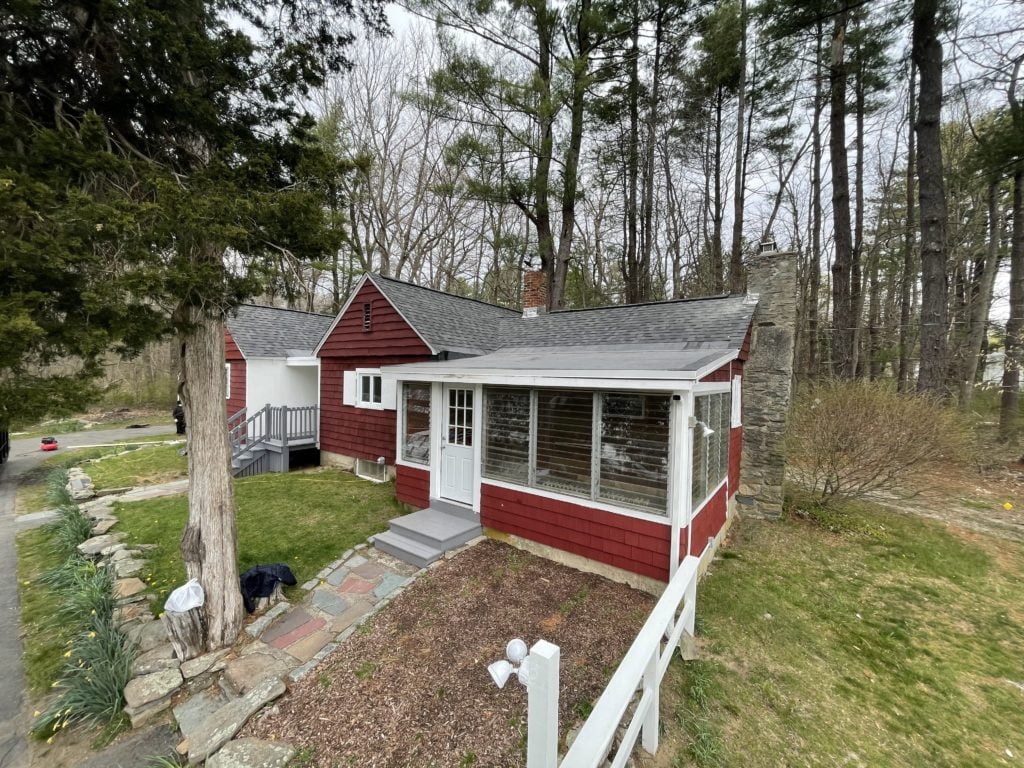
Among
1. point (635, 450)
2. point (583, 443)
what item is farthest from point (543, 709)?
point (583, 443)

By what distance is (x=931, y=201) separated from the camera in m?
9.90

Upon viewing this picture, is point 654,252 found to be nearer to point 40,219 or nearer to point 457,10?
point 457,10

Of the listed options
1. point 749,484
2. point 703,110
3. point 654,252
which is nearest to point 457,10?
point 703,110

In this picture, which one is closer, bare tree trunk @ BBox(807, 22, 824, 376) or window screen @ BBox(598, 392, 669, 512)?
window screen @ BBox(598, 392, 669, 512)

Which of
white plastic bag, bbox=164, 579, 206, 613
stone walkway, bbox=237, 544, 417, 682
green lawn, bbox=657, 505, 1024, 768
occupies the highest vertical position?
white plastic bag, bbox=164, 579, 206, 613

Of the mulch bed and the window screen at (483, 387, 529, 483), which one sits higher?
the window screen at (483, 387, 529, 483)

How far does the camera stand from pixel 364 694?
324 cm

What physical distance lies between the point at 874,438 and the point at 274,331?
16149 mm

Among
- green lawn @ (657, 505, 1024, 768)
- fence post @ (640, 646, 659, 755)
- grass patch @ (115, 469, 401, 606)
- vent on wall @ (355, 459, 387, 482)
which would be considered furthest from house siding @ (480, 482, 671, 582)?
vent on wall @ (355, 459, 387, 482)

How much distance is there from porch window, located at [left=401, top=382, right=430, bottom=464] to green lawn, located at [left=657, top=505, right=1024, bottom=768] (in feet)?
15.4

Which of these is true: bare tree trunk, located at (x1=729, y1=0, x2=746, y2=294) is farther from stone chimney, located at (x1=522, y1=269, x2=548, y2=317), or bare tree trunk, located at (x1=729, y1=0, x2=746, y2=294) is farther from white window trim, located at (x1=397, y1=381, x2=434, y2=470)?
white window trim, located at (x1=397, y1=381, x2=434, y2=470)

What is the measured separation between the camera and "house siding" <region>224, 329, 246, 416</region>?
12812mm

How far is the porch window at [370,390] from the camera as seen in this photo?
32.0ft

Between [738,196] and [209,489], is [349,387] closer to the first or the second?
[209,489]
